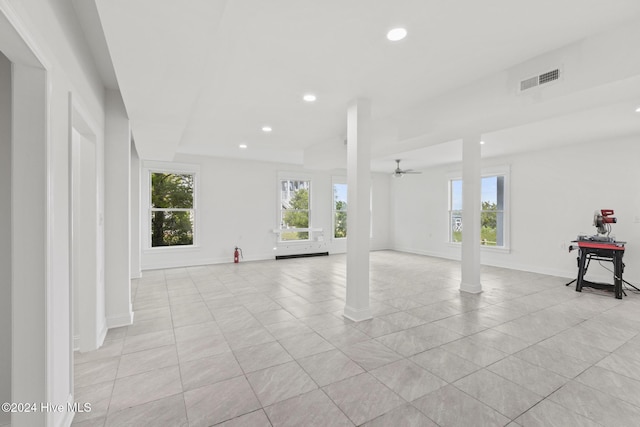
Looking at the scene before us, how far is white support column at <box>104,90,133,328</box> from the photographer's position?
3.30 metres

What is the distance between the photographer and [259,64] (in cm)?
280

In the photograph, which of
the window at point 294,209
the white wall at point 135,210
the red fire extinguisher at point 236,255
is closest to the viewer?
the white wall at point 135,210

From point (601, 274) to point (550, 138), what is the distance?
272 cm

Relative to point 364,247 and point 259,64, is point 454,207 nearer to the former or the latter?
point 364,247

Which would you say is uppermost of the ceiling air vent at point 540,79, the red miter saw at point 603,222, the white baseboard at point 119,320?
the ceiling air vent at point 540,79

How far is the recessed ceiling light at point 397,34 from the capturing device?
2244 mm

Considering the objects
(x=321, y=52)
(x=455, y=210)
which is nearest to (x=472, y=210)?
(x=321, y=52)

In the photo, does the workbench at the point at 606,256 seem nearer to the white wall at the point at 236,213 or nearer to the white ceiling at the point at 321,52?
the white ceiling at the point at 321,52

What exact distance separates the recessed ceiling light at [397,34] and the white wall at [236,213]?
607cm

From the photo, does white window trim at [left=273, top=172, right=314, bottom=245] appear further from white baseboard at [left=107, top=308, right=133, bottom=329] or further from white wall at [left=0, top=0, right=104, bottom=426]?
white wall at [left=0, top=0, right=104, bottom=426]

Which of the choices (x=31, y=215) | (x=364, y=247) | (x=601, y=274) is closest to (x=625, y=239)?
(x=601, y=274)

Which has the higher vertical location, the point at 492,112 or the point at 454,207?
the point at 492,112

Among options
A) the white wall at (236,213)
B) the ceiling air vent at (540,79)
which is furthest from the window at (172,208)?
the ceiling air vent at (540,79)

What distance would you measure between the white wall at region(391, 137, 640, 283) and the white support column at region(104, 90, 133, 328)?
298 inches
